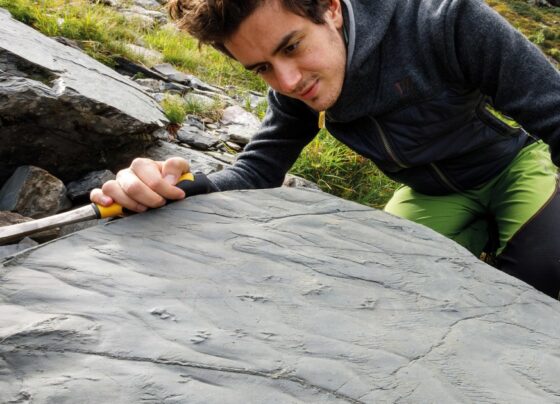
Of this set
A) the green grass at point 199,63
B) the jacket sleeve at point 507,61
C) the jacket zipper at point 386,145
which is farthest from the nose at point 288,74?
the green grass at point 199,63

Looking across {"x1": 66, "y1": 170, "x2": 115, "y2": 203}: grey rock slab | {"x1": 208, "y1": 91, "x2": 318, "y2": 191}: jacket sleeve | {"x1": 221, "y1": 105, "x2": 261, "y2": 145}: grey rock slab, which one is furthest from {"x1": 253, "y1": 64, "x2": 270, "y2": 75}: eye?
{"x1": 221, "y1": 105, "x2": 261, "y2": 145}: grey rock slab

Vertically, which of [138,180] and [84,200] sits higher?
[138,180]

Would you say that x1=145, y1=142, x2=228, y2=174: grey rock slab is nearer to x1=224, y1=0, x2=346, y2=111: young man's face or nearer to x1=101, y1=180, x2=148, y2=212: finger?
x1=224, y1=0, x2=346, y2=111: young man's face

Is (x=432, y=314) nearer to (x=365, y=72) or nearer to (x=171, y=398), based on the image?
(x=171, y=398)

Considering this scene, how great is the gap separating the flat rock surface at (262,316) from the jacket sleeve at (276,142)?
997mm

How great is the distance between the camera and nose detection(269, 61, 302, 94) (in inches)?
93.4

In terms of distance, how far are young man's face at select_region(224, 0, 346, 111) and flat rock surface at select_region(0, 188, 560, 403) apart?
658 mm

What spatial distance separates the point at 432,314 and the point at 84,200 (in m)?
2.22

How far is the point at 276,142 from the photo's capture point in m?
3.08

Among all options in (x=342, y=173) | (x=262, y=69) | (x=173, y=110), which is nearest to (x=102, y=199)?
(x=262, y=69)

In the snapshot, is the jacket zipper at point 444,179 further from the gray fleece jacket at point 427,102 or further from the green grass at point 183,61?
the green grass at point 183,61

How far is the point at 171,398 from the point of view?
3.62 feet

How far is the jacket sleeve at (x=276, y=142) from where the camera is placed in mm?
3004

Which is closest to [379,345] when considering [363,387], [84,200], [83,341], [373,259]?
[363,387]
